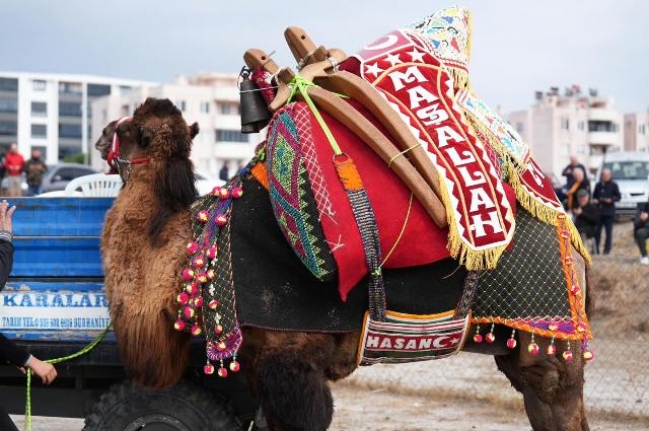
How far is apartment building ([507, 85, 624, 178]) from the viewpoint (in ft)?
290

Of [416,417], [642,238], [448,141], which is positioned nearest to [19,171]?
[642,238]

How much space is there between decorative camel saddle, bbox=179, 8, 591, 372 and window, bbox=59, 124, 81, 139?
424 ft

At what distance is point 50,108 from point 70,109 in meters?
3.16

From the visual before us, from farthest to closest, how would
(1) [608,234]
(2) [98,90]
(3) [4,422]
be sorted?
(2) [98,90]
(1) [608,234]
(3) [4,422]

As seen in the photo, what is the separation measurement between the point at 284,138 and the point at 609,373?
6.03m

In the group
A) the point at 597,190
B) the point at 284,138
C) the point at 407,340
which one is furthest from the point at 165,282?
the point at 597,190

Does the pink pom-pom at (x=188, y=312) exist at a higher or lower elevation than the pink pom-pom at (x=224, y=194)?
lower

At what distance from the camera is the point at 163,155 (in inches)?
209

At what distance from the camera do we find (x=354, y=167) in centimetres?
484

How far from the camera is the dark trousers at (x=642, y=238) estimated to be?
1450 centimetres

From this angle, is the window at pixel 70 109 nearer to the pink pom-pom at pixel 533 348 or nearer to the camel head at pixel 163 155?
the camel head at pixel 163 155

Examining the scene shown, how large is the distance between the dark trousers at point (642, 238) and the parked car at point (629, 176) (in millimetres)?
8362

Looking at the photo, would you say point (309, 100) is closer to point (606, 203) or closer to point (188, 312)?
point (188, 312)

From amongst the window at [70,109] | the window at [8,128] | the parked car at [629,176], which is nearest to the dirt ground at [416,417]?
the parked car at [629,176]
